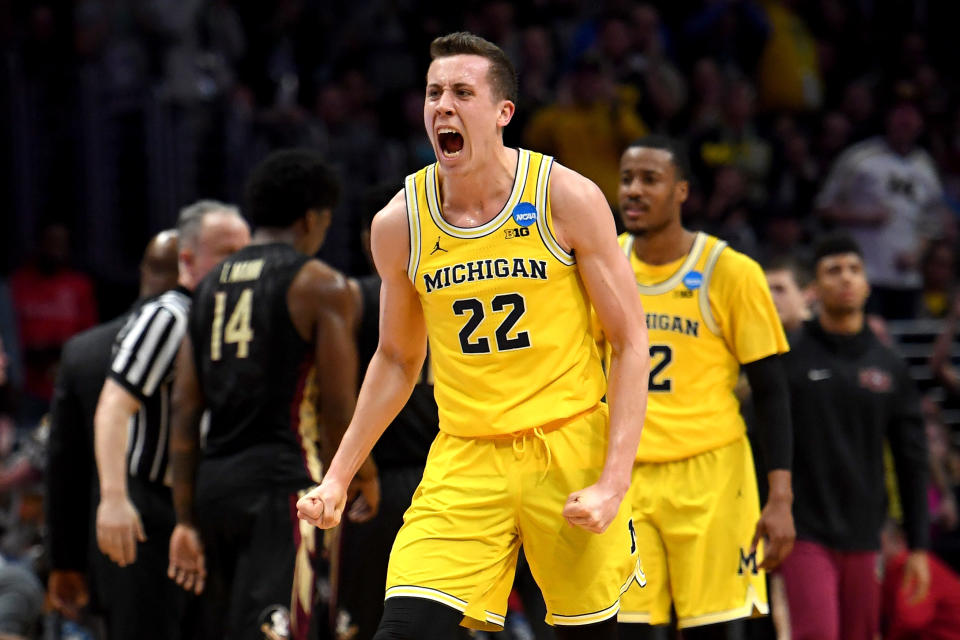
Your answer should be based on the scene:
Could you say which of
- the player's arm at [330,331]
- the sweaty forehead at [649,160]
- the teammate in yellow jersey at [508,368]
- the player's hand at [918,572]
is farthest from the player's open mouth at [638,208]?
the player's hand at [918,572]

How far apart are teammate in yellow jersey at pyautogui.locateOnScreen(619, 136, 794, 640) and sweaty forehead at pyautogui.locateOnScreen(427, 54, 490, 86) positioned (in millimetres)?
1600

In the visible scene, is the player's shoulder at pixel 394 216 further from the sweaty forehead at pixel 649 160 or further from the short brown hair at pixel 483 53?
the sweaty forehead at pixel 649 160

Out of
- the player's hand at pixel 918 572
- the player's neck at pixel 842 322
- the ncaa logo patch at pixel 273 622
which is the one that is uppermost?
the player's neck at pixel 842 322

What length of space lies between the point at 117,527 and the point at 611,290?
8.05 feet

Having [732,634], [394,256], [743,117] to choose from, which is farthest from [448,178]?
[743,117]

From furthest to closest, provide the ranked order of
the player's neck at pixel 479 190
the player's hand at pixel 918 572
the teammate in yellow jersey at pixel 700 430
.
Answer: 1. the player's hand at pixel 918 572
2. the teammate in yellow jersey at pixel 700 430
3. the player's neck at pixel 479 190

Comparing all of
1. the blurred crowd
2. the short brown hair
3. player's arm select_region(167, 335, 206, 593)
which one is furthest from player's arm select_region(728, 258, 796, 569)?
the blurred crowd

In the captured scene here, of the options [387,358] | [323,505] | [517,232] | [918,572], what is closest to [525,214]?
[517,232]

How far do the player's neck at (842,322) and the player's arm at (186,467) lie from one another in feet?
10.8

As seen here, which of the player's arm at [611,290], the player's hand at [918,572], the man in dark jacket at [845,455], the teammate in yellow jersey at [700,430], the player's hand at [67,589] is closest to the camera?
the player's arm at [611,290]

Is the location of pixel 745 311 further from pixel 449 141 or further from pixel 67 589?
pixel 67 589

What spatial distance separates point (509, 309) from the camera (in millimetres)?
3967

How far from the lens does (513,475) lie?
13.0ft

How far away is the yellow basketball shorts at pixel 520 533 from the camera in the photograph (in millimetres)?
3908
